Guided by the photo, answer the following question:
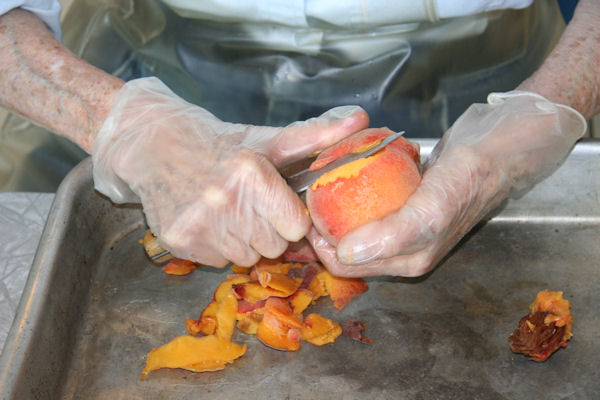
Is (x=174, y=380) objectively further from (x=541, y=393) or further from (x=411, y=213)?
(x=541, y=393)

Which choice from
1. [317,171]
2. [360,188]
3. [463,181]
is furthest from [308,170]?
[463,181]

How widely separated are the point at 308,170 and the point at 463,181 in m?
0.33

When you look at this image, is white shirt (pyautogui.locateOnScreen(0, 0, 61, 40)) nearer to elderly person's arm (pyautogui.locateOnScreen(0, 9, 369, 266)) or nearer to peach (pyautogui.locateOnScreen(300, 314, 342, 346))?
elderly person's arm (pyautogui.locateOnScreen(0, 9, 369, 266))

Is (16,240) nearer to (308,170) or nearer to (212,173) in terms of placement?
(212,173)

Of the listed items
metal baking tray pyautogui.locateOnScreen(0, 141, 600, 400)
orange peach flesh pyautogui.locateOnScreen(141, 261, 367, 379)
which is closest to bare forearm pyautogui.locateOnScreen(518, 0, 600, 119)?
metal baking tray pyautogui.locateOnScreen(0, 141, 600, 400)

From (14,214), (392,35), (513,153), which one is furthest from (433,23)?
(14,214)

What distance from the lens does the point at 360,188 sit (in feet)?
4.02

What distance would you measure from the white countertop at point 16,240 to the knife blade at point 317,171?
75cm

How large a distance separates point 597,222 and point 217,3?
3.87 feet

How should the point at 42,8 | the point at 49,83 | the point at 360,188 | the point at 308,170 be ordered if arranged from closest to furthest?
the point at 360,188 → the point at 308,170 → the point at 49,83 → the point at 42,8

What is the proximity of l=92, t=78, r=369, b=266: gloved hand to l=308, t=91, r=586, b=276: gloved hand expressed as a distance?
15 cm

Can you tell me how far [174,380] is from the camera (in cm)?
129

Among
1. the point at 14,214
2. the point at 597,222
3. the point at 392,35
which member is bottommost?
the point at 14,214

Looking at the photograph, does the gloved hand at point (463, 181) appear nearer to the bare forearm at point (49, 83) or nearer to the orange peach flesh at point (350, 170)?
the orange peach flesh at point (350, 170)
